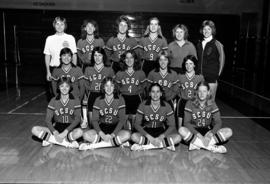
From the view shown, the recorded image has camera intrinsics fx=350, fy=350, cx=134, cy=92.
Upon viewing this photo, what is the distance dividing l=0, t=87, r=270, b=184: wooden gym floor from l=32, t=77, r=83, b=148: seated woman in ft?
0.33

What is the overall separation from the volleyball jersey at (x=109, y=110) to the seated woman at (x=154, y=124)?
182 millimetres

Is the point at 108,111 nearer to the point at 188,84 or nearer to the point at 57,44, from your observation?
the point at 188,84

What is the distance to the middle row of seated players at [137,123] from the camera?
140 inches

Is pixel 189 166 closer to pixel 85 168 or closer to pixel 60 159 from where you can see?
pixel 85 168

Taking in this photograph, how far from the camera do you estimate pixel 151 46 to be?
4.48 metres

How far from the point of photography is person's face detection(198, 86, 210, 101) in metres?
3.54

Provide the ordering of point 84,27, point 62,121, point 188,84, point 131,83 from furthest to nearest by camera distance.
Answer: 1. point 84,27
2. point 131,83
3. point 188,84
4. point 62,121

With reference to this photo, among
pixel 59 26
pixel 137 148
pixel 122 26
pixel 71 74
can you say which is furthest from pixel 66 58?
pixel 137 148

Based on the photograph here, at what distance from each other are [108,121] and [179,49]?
4.21 ft

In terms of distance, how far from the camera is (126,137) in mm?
3584

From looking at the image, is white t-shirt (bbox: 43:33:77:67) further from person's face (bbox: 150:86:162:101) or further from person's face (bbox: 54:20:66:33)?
person's face (bbox: 150:86:162:101)

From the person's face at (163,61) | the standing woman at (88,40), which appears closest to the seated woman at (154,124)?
the person's face at (163,61)

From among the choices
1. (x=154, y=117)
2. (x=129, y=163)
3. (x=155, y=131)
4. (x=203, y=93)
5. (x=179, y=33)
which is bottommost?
(x=129, y=163)

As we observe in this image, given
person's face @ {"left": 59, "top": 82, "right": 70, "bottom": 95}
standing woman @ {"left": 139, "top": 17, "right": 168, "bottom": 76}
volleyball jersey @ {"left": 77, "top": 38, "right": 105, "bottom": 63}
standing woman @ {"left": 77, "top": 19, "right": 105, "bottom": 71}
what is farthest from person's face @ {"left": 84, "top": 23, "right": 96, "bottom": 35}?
person's face @ {"left": 59, "top": 82, "right": 70, "bottom": 95}
